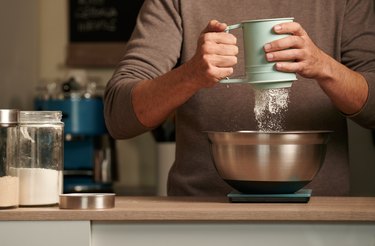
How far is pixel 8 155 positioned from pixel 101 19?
3.37m

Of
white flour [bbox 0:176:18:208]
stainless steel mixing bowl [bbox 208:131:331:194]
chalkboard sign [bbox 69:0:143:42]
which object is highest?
chalkboard sign [bbox 69:0:143:42]

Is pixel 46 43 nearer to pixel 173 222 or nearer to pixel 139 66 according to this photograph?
pixel 139 66

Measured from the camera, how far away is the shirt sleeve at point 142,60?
5.33ft

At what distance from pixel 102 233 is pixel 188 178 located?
1.74 ft

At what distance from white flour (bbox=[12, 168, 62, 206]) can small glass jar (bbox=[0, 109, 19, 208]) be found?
17mm

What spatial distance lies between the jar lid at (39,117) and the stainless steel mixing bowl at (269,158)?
0.29 metres

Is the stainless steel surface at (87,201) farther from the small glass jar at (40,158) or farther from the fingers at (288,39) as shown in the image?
the fingers at (288,39)

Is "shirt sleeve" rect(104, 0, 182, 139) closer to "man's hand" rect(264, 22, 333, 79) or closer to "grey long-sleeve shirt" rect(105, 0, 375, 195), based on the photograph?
"grey long-sleeve shirt" rect(105, 0, 375, 195)

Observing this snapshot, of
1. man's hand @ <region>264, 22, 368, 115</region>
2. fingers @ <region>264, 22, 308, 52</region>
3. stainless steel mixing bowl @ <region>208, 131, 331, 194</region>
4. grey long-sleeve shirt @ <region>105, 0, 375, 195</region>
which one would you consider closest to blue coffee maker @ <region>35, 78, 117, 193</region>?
grey long-sleeve shirt @ <region>105, 0, 375, 195</region>

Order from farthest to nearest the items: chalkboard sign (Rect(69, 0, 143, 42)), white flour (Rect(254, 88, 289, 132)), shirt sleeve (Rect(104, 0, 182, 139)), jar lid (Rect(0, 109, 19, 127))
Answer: chalkboard sign (Rect(69, 0, 143, 42)) < shirt sleeve (Rect(104, 0, 182, 139)) < white flour (Rect(254, 88, 289, 132)) < jar lid (Rect(0, 109, 19, 127))

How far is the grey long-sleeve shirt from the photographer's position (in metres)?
1.72

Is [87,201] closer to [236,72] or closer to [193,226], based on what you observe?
[193,226]

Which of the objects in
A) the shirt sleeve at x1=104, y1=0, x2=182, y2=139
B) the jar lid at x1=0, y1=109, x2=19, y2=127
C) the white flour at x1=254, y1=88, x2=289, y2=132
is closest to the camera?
the jar lid at x1=0, y1=109, x2=19, y2=127

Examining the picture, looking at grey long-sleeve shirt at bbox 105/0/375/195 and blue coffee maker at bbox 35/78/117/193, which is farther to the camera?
blue coffee maker at bbox 35/78/117/193
